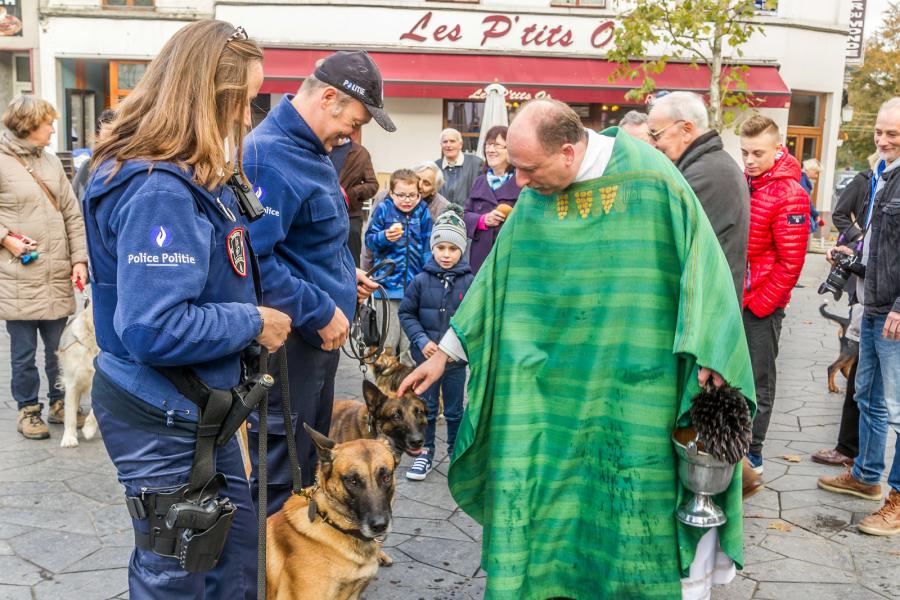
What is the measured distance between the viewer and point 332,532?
3.43 metres

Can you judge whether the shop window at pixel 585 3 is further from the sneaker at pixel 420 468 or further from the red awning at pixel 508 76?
the sneaker at pixel 420 468

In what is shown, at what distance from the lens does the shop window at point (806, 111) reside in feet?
80.7

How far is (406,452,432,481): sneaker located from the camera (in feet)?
17.9

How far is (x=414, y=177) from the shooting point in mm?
6801

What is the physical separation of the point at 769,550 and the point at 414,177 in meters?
3.77

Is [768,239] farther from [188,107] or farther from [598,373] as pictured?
[188,107]

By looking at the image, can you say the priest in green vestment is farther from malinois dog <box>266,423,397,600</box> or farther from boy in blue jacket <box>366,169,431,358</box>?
boy in blue jacket <box>366,169,431,358</box>

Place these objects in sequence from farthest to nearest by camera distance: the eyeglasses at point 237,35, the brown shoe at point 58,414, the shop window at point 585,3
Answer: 1. the shop window at point 585,3
2. the brown shoe at point 58,414
3. the eyeglasses at point 237,35

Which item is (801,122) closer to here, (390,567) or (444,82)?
(444,82)

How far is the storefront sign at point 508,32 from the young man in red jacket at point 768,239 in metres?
18.0

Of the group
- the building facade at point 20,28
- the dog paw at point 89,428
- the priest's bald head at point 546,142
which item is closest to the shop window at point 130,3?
the building facade at point 20,28

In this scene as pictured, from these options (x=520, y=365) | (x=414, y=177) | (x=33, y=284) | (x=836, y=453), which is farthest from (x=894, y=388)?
(x=33, y=284)

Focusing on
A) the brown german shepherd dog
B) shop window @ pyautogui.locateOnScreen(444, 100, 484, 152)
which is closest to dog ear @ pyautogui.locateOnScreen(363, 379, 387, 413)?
the brown german shepherd dog

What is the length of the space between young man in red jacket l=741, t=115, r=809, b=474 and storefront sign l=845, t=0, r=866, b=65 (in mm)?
22903
